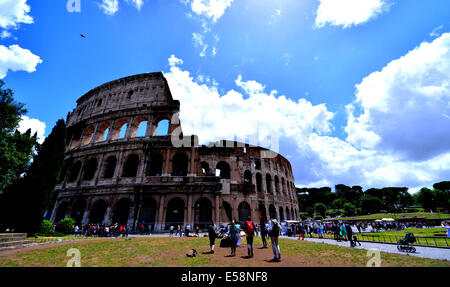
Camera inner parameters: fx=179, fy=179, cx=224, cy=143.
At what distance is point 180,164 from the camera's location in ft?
84.2

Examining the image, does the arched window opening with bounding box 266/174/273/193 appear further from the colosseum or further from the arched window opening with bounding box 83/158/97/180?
the arched window opening with bounding box 83/158/97/180

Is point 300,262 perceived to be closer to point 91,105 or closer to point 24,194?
point 24,194

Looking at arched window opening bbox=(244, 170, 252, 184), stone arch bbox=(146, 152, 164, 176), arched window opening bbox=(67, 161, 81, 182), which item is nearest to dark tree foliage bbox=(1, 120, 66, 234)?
stone arch bbox=(146, 152, 164, 176)

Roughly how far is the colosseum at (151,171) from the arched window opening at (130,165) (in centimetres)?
13

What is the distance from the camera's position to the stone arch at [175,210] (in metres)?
21.7

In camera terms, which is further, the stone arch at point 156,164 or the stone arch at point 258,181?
the stone arch at point 258,181

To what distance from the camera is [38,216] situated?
1364 cm

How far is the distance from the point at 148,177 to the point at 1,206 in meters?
11.6

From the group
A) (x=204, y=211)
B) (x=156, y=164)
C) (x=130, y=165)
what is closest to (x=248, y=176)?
(x=204, y=211)

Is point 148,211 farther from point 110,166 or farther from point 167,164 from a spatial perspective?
point 110,166

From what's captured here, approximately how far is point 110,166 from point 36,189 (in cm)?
1184

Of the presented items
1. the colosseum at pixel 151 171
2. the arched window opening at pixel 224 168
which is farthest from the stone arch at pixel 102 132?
the arched window opening at pixel 224 168

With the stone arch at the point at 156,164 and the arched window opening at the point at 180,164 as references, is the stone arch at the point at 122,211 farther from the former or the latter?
the arched window opening at the point at 180,164
